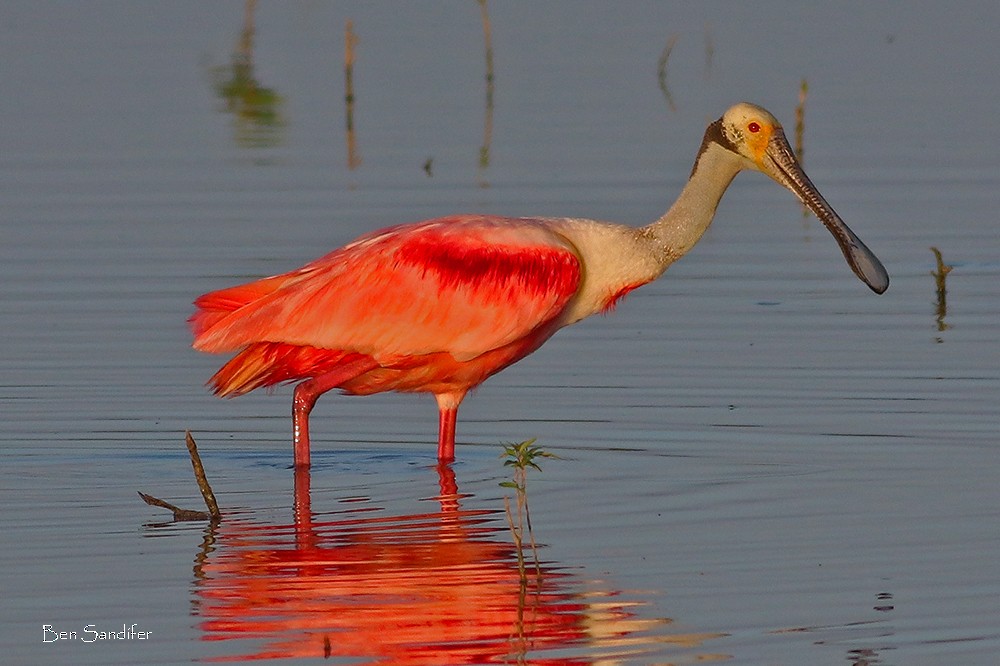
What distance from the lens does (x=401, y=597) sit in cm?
894

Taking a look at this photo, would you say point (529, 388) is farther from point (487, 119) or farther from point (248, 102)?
point (248, 102)

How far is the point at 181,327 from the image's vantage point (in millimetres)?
14359

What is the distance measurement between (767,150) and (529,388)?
6.35 feet

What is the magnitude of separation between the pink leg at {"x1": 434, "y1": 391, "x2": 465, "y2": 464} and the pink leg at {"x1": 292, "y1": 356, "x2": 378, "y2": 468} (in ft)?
1.37

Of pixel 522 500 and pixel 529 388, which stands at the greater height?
pixel 529 388

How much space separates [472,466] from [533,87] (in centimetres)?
1230

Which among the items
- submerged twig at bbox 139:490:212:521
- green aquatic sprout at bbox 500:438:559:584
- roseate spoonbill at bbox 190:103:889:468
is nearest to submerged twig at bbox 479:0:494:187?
roseate spoonbill at bbox 190:103:889:468

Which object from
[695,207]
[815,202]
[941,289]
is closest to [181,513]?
[695,207]

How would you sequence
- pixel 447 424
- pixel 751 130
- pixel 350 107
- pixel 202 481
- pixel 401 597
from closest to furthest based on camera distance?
pixel 401 597, pixel 202 481, pixel 447 424, pixel 751 130, pixel 350 107

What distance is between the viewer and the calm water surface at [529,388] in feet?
28.3

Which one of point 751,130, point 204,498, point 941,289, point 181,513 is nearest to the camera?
point 181,513

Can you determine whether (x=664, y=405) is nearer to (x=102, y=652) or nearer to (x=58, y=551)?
(x=58, y=551)

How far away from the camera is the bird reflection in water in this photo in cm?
821

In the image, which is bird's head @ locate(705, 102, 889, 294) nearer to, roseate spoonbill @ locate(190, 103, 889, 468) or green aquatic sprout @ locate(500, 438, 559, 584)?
roseate spoonbill @ locate(190, 103, 889, 468)
